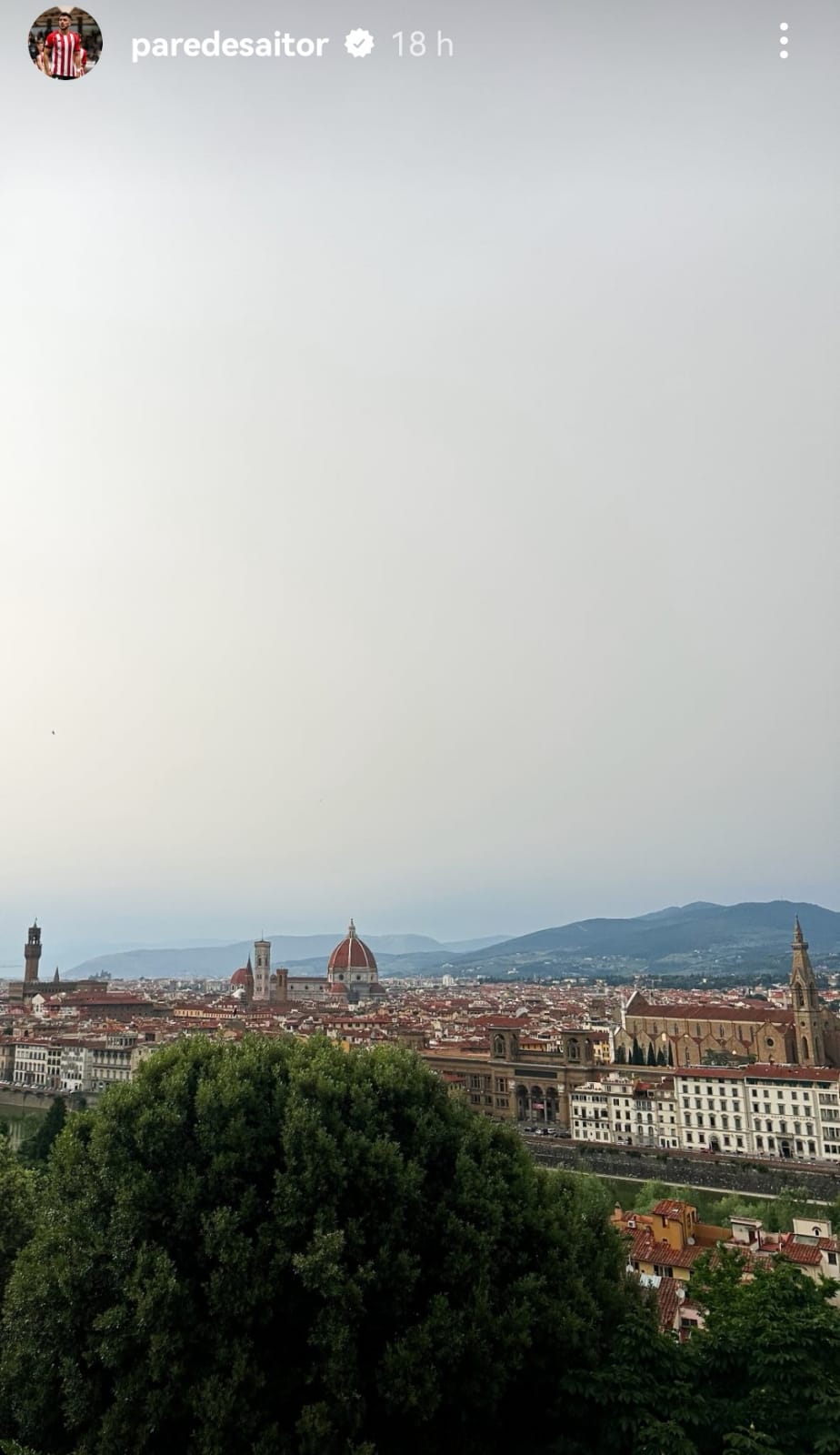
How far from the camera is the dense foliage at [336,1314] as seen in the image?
4.80m

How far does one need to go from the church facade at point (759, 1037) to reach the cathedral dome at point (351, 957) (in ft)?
131

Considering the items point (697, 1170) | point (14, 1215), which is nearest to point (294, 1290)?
point (14, 1215)

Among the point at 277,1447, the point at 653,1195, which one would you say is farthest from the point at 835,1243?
the point at 277,1447

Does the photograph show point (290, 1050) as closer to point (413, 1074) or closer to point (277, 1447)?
point (413, 1074)

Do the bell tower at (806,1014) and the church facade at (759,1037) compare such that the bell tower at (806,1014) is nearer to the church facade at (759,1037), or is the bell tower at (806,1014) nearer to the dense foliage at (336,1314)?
the church facade at (759,1037)

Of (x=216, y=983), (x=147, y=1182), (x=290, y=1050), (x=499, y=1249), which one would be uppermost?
(x=290, y=1050)

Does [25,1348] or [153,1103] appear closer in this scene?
[25,1348]

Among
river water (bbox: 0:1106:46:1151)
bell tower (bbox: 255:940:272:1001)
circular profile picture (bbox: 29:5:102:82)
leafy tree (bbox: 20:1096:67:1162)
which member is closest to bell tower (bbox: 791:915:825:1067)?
leafy tree (bbox: 20:1096:67:1162)

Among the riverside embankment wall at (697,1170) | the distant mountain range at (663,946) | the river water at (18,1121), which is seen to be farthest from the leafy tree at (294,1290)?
the distant mountain range at (663,946)

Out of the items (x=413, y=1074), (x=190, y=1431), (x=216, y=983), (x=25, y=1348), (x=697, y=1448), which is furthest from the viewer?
(x=216, y=983)

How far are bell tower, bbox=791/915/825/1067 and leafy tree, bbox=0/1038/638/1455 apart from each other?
2726cm

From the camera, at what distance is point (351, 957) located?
7394cm

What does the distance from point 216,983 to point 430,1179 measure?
106 meters

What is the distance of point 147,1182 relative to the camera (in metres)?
5.52
